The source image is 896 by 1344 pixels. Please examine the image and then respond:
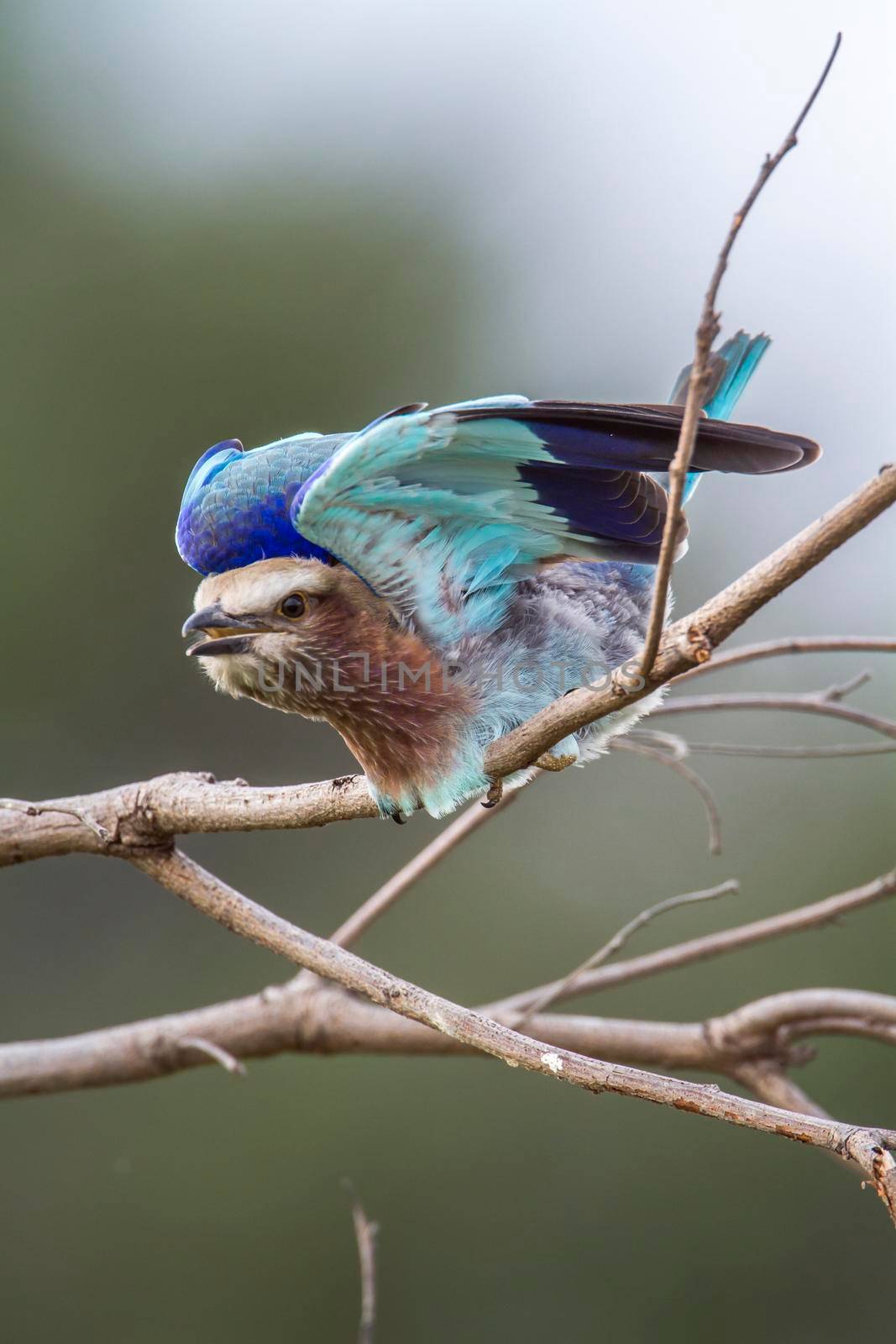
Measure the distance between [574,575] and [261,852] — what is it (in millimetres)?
3937

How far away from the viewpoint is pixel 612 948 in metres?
2.36

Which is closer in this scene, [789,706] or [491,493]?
[491,493]

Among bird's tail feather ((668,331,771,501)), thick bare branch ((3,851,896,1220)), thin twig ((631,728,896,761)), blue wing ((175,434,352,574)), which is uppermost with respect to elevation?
bird's tail feather ((668,331,771,501))

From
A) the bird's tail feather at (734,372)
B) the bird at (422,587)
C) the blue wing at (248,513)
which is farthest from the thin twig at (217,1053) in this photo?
the bird's tail feather at (734,372)

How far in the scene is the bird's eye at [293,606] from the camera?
2135 millimetres

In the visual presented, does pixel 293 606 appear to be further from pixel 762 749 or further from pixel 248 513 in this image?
pixel 762 749

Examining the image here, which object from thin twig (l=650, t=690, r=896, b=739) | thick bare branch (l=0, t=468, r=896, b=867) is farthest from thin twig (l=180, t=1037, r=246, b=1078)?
thin twig (l=650, t=690, r=896, b=739)

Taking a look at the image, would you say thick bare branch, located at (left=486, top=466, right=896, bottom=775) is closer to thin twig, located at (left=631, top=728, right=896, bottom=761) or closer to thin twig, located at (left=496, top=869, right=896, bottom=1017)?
thin twig, located at (left=631, top=728, right=896, bottom=761)

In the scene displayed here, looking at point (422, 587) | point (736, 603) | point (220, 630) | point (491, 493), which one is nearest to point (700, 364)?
point (736, 603)

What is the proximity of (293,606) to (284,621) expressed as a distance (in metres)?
0.03

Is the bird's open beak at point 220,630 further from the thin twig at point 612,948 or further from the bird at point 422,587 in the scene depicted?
the thin twig at point 612,948

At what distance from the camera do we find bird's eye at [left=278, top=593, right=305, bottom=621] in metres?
2.13

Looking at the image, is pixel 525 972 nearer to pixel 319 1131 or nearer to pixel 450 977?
pixel 450 977

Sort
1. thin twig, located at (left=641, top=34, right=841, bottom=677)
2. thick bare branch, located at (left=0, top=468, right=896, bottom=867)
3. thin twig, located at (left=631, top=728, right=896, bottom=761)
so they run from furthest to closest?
1. thin twig, located at (left=631, top=728, right=896, bottom=761)
2. thick bare branch, located at (left=0, top=468, right=896, bottom=867)
3. thin twig, located at (left=641, top=34, right=841, bottom=677)
